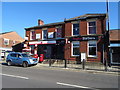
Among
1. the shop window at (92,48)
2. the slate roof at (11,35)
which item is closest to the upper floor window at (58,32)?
the shop window at (92,48)

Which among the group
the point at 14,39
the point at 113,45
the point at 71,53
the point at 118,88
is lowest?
the point at 118,88

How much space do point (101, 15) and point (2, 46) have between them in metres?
24.8

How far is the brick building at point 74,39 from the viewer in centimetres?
1747

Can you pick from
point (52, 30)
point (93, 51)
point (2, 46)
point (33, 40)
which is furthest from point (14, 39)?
point (93, 51)

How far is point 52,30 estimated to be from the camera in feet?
73.2

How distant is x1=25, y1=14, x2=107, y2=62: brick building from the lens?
17.5 meters

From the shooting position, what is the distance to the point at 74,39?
61.5ft

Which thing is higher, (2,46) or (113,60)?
(2,46)

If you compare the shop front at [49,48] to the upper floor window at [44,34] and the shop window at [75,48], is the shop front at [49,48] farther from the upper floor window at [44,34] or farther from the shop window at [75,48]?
the shop window at [75,48]

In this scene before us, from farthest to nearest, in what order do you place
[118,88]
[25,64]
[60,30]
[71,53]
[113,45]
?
[60,30] → [71,53] → [113,45] → [25,64] → [118,88]

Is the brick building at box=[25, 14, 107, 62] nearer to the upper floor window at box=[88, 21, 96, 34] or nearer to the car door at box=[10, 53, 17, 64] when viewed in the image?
the upper floor window at box=[88, 21, 96, 34]

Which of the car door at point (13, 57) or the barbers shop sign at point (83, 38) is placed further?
the barbers shop sign at point (83, 38)

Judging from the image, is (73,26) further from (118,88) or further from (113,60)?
(118,88)

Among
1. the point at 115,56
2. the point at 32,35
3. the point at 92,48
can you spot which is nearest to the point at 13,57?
the point at 32,35
